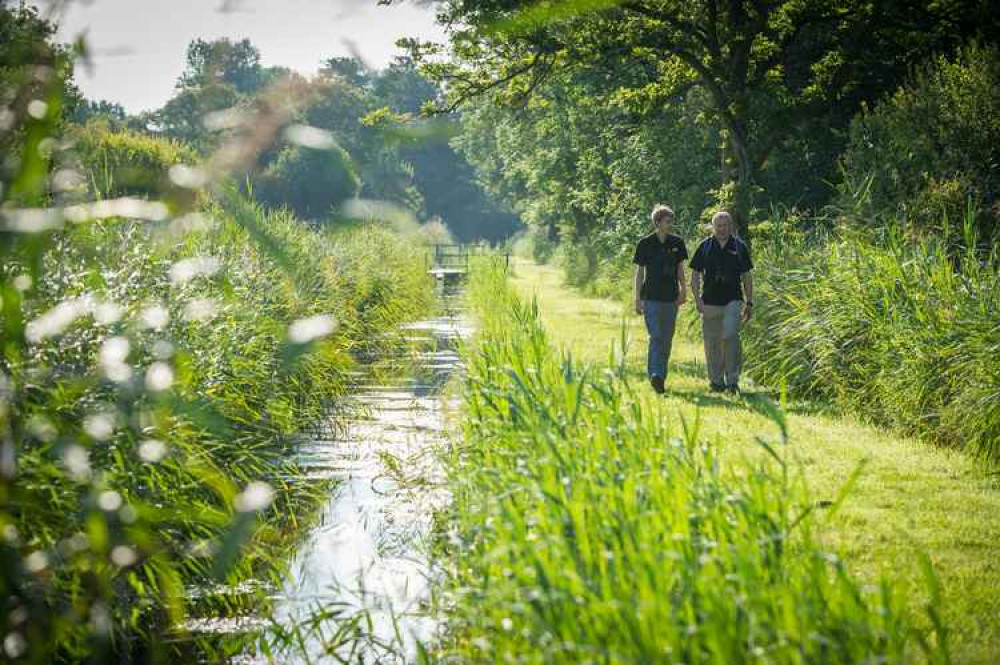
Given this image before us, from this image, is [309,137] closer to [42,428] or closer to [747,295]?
[42,428]

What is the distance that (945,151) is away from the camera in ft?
44.5

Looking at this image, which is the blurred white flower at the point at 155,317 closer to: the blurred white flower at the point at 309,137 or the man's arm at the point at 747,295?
the blurred white flower at the point at 309,137

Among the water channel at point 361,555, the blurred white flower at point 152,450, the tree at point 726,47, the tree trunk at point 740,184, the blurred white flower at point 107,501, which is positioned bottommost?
the water channel at point 361,555

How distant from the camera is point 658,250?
37.9 ft

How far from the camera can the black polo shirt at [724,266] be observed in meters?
11.5

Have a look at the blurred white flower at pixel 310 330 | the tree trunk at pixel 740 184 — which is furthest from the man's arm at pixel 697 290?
the blurred white flower at pixel 310 330

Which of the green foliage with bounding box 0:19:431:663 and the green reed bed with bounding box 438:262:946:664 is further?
the green reed bed with bounding box 438:262:946:664

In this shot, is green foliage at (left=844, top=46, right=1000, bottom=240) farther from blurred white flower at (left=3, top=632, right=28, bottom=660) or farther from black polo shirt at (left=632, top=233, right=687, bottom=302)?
blurred white flower at (left=3, top=632, right=28, bottom=660)

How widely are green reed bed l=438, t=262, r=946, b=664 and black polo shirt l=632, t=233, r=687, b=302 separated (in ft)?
21.1

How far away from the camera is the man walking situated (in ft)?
37.8

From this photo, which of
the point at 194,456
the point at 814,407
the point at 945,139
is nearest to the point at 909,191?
the point at 945,139

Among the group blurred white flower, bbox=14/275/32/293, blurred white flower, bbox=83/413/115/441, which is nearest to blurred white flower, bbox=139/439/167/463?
blurred white flower, bbox=83/413/115/441

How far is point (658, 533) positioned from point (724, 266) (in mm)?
7917

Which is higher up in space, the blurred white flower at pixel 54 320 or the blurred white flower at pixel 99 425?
the blurred white flower at pixel 54 320
